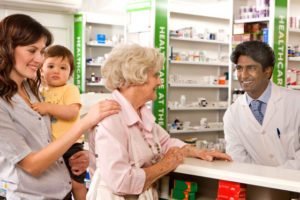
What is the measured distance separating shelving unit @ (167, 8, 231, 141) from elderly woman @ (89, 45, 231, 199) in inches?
218

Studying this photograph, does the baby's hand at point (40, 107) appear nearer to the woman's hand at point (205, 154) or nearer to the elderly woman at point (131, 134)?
the elderly woman at point (131, 134)

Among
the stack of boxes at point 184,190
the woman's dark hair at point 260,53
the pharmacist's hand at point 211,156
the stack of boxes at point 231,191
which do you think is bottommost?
the stack of boxes at point 184,190

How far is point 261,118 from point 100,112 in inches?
63.0

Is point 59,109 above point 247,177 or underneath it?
above

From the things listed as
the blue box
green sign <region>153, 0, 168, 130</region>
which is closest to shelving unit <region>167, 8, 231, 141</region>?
green sign <region>153, 0, 168, 130</region>

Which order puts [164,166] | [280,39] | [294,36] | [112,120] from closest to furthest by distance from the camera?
1. [112,120]
2. [164,166]
3. [280,39]
4. [294,36]

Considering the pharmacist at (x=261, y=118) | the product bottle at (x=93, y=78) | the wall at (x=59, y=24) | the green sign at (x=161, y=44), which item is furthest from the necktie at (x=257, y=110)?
the wall at (x=59, y=24)

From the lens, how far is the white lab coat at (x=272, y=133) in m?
2.84

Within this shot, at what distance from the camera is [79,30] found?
31.5ft

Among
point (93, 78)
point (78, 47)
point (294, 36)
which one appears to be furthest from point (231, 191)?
point (78, 47)

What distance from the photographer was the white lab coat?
9.31 ft

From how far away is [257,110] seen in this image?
9.84 ft

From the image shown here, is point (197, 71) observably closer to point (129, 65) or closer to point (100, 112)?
point (129, 65)

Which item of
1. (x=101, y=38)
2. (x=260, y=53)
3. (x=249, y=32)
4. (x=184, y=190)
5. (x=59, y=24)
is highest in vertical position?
(x=59, y=24)
